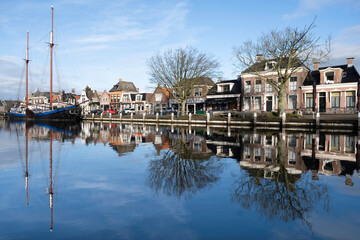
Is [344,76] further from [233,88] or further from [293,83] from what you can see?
[233,88]

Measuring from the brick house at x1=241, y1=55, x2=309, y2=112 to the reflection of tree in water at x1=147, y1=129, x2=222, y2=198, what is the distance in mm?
30633

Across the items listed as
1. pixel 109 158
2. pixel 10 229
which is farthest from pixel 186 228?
pixel 109 158

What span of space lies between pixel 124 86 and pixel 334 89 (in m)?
53.7

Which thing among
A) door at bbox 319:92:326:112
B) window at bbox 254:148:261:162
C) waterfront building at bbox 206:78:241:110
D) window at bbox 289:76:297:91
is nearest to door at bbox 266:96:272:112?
window at bbox 289:76:297:91

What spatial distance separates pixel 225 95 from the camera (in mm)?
47125

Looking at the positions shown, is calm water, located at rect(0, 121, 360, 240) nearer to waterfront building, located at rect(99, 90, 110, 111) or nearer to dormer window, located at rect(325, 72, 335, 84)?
→ dormer window, located at rect(325, 72, 335, 84)

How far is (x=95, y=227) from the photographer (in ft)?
15.9

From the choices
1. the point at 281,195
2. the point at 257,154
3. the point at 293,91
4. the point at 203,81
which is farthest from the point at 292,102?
the point at 281,195

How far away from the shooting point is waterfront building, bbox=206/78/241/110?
46.8 m

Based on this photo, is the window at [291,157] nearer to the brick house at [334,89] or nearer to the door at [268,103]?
the brick house at [334,89]

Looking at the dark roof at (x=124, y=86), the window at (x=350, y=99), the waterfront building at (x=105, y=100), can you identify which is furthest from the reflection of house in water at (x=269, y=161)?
the waterfront building at (x=105, y=100)

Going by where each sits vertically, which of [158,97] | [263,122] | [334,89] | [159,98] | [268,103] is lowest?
[263,122]

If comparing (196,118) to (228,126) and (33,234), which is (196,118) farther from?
(33,234)

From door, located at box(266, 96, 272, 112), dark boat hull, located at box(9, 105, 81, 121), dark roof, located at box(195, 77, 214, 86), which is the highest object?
dark roof, located at box(195, 77, 214, 86)
